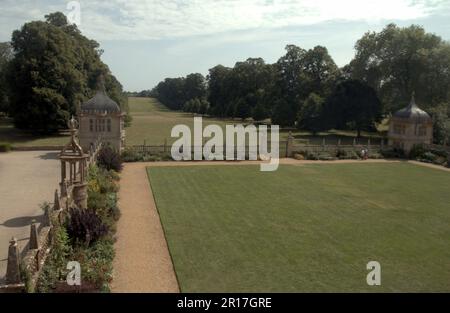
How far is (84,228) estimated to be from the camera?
13.0 meters

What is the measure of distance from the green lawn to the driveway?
4852 mm

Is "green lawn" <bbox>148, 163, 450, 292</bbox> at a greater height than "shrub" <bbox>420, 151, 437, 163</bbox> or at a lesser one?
lesser

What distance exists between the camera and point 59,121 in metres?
42.6

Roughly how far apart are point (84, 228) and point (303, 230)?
7.61 m

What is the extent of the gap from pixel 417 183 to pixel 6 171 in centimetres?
2459

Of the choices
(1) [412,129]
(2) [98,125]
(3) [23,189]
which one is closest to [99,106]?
(2) [98,125]

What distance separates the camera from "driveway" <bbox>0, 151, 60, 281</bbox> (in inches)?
562

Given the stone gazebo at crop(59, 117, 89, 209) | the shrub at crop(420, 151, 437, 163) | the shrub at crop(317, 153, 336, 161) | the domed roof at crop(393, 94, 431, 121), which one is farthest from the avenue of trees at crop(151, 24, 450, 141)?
the stone gazebo at crop(59, 117, 89, 209)

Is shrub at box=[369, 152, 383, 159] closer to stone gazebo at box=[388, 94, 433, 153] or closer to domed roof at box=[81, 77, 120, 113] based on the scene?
stone gazebo at box=[388, 94, 433, 153]

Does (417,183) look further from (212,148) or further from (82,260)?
(82,260)

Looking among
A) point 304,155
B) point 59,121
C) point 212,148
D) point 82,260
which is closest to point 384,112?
point 304,155

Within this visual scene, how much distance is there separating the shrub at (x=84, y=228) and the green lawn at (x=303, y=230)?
238 cm

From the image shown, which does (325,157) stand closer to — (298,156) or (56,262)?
(298,156)

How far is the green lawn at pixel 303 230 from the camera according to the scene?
1160cm
